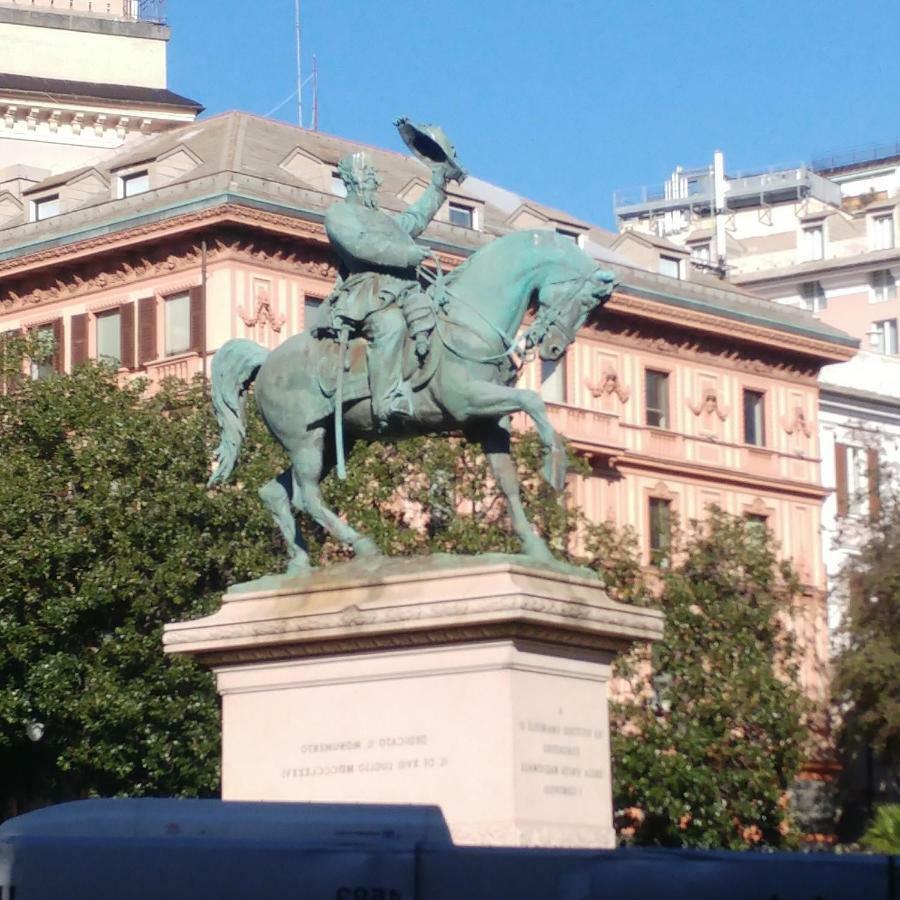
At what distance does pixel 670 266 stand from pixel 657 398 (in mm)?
5546

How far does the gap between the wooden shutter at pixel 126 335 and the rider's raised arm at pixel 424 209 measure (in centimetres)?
3625

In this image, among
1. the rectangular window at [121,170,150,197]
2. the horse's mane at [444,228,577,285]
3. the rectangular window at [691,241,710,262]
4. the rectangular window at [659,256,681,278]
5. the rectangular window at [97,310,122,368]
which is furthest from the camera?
the rectangular window at [691,241,710,262]

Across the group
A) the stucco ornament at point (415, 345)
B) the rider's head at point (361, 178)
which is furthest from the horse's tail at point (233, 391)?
the rider's head at point (361, 178)

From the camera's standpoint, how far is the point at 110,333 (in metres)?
59.9

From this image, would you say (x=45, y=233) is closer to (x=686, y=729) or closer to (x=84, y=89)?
(x=84, y=89)

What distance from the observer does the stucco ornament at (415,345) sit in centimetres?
2180

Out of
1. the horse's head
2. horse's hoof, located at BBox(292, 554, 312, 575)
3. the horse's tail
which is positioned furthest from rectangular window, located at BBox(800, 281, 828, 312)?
horse's hoof, located at BBox(292, 554, 312, 575)

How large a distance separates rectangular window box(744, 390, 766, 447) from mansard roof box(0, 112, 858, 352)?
1.76m

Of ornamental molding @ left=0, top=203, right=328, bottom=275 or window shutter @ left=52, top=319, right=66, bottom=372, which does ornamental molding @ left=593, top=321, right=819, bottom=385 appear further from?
window shutter @ left=52, top=319, right=66, bottom=372

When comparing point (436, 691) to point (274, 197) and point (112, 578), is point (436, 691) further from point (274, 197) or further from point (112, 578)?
point (274, 197)

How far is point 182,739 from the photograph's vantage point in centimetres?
4219

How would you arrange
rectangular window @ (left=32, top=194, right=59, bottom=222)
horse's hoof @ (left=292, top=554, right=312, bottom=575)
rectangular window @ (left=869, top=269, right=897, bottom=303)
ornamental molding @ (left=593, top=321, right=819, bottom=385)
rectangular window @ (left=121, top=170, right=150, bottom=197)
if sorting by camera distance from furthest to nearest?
rectangular window @ (left=869, top=269, right=897, bottom=303)
ornamental molding @ (left=593, top=321, right=819, bottom=385)
rectangular window @ (left=32, top=194, right=59, bottom=222)
rectangular window @ (left=121, top=170, right=150, bottom=197)
horse's hoof @ (left=292, top=554, right=312, bottom=575)

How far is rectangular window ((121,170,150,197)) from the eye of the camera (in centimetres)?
6191

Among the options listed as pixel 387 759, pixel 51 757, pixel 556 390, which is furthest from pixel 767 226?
pixel 387 759
